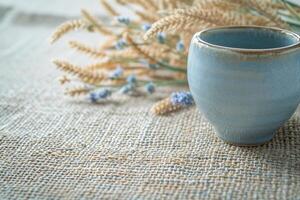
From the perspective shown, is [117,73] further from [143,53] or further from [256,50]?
[256,50]

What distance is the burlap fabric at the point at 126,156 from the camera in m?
0.42

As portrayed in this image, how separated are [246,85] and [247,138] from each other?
0.07 m

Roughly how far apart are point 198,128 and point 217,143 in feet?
0.14

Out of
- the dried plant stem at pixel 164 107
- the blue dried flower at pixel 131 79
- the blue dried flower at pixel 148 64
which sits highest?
the blue dried flower at pixel 148 64

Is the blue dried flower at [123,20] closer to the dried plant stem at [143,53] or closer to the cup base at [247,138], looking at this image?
the dried plant stem at [143,53]

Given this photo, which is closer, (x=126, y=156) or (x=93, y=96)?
(x=126, y=156)

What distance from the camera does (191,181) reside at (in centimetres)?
44

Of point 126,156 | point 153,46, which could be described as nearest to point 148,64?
point 153,46

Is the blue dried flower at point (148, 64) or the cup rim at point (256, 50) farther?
the blue dried flower at point (148, 64)

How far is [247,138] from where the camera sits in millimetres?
484

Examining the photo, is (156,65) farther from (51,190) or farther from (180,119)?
(51,190)

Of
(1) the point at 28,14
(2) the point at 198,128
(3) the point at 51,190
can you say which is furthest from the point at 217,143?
(1) the point at 28,14

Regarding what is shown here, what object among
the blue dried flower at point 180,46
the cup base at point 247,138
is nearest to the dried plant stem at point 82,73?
the blue dried flower at point 180,46

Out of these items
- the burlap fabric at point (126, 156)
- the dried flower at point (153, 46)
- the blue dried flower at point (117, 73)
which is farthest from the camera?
the blue dried flower at point (117, 73)
